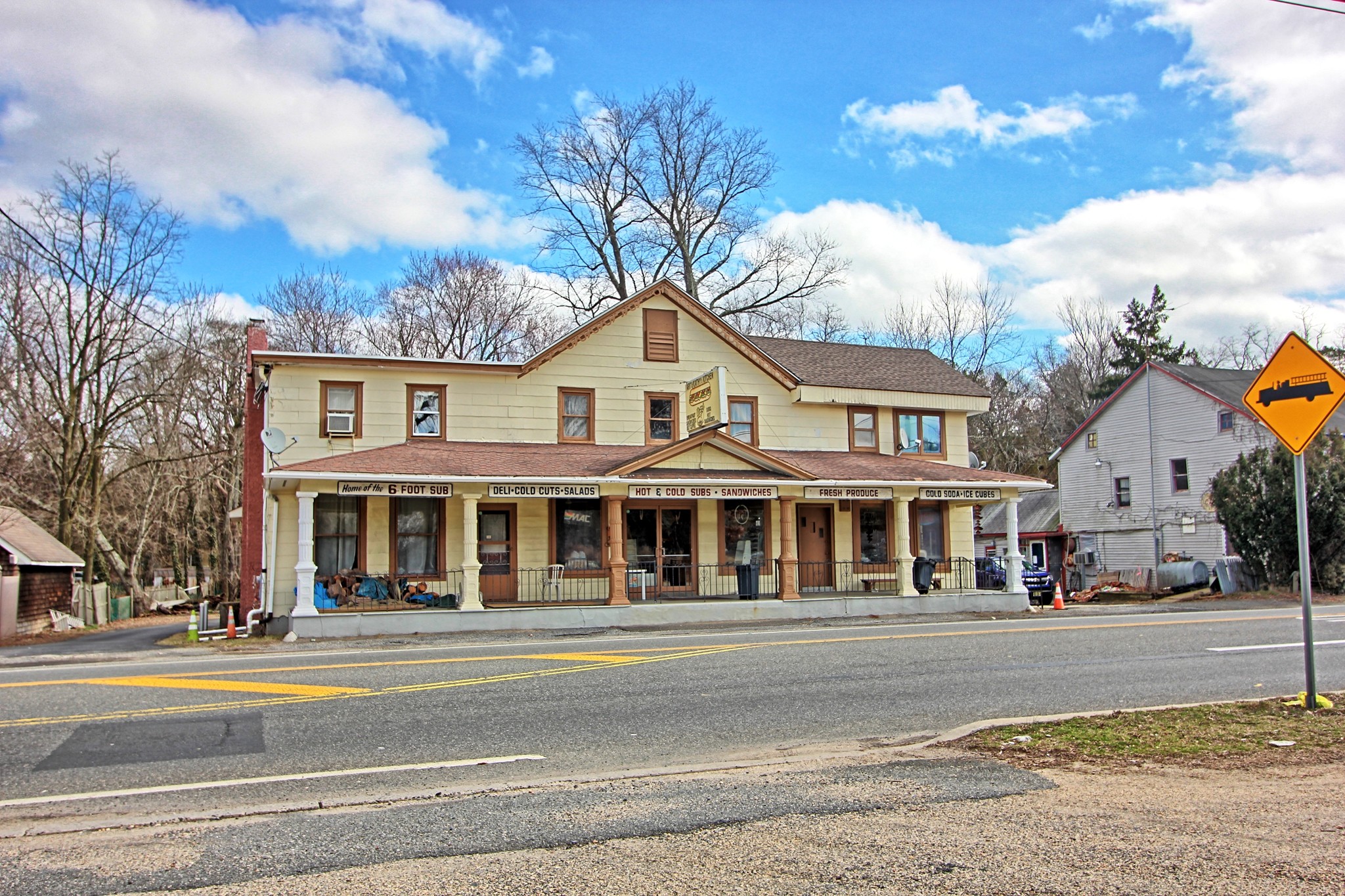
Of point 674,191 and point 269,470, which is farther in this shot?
point 674,191

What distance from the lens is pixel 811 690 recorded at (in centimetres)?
1059

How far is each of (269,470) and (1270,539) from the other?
26.3 metres

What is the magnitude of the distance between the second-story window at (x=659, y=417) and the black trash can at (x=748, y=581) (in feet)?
14.0

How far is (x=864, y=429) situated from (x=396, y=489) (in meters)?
13.3

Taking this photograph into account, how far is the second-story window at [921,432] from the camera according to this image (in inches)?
1095

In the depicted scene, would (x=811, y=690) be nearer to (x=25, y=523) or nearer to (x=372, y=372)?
(x=372, y=372)

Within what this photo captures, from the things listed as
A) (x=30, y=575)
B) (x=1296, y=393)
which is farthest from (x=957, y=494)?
(x=30, y=575)

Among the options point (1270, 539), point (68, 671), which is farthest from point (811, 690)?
point (1270, 539)

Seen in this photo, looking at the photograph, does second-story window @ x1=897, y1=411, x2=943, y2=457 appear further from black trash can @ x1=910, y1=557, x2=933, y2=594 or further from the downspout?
the downspout

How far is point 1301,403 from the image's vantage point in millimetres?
8430

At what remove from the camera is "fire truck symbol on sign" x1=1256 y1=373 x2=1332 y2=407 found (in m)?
8.31

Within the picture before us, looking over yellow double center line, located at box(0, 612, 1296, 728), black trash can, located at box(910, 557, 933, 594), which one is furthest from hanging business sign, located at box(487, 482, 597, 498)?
black trash can, located at box(910, 557, 933, 594)

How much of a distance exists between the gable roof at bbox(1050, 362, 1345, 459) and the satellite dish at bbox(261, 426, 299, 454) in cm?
3109

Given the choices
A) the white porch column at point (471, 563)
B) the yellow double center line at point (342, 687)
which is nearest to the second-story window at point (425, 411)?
the white porch column at point (471, 563)
